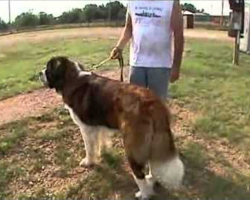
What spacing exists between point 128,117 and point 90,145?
3.60ft

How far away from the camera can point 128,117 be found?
5461 mm

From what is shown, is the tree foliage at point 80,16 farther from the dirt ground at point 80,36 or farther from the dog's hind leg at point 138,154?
the dog's hind leg at point 138,154

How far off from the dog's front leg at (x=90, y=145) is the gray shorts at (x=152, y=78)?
73cm

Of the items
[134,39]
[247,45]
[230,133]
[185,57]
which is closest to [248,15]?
[247,45]

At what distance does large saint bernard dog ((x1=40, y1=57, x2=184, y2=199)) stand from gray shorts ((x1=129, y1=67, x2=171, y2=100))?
1.42ft

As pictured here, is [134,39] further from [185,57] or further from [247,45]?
[247,45]

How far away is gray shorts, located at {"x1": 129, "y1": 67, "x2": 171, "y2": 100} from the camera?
6.22 m

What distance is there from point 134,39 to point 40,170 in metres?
1.83

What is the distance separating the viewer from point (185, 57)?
637 inches

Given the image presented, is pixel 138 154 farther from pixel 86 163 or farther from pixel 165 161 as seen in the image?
pixel 86 163

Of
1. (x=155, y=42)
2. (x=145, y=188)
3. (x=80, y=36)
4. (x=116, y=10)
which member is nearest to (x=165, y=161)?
(x=145, y=188)

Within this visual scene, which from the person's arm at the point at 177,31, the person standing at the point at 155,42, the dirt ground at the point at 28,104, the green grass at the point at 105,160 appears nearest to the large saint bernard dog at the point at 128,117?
the green grass at the point at 105,160

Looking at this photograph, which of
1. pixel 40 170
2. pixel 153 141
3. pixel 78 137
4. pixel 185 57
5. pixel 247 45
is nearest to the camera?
pixel 153 141

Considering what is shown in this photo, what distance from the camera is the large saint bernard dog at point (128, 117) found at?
17.6ft
